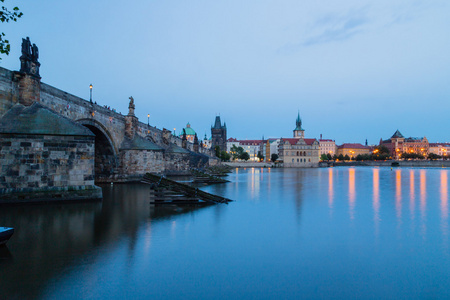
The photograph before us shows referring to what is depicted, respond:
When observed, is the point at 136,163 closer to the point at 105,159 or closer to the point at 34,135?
the point at 105,159

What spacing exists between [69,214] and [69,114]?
35.4 feet

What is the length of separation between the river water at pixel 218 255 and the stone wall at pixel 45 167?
1229mm

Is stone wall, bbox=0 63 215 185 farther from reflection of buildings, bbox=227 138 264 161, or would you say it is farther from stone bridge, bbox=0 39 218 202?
reflection of buildings, bbox=227 138 264 161

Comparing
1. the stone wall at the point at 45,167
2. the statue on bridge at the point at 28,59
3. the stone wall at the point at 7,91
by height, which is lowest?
the stone wall at the point at 45,167

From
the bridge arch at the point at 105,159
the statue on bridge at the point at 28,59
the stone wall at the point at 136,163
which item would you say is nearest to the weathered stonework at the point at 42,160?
the statue on bridge at the point at 28,59

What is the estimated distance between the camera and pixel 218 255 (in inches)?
318

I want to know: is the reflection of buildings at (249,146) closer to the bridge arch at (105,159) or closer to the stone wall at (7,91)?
the bridge arch at (105,159)

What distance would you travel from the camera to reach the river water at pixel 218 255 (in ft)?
19.3

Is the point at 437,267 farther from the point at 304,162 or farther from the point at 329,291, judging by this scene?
the point at 304,162

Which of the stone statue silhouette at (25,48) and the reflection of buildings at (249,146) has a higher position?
the reflection of buildings at (249,146)

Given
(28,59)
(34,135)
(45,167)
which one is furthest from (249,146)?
(34,135)

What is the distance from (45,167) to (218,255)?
1069cm

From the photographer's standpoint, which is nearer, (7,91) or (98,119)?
(7,91)

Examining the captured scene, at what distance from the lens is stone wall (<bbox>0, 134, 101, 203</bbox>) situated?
1416 centimetres
